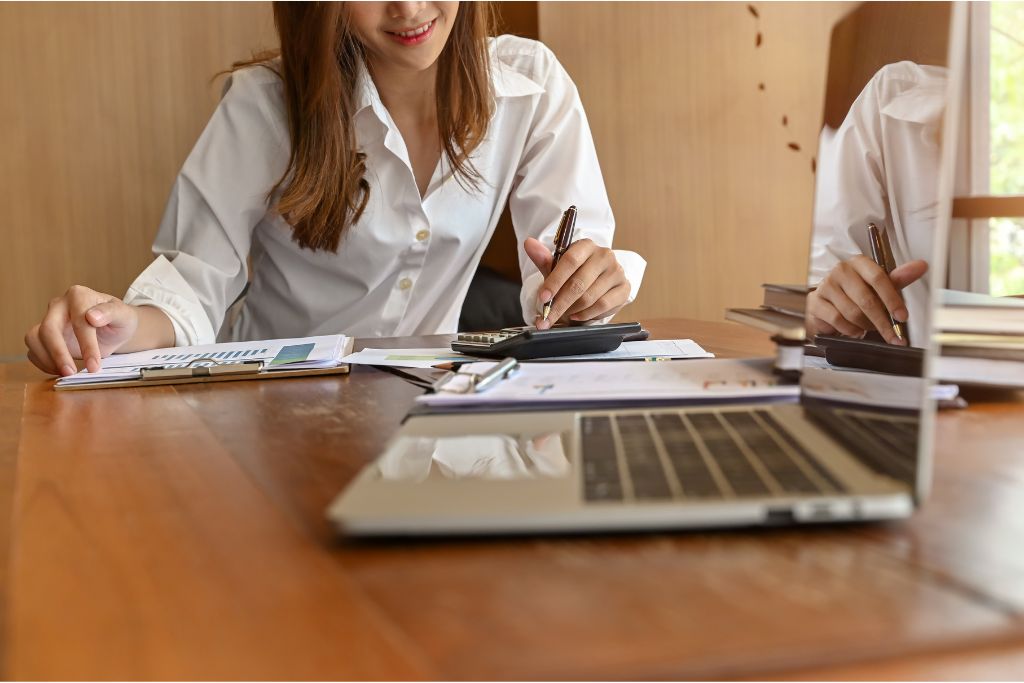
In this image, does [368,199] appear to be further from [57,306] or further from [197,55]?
[197,55]

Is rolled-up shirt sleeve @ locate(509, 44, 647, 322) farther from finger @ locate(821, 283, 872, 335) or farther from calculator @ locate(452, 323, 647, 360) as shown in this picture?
finger @ locate(821, 283, 872, 335)

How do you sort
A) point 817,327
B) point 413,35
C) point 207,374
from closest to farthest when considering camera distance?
point 817,327 → point 207,374 → point 413,35

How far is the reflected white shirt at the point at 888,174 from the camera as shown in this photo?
52 cm

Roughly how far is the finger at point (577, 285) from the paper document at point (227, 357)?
0.27 m

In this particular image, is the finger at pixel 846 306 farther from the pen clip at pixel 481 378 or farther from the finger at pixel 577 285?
the finger at pixel 577 285

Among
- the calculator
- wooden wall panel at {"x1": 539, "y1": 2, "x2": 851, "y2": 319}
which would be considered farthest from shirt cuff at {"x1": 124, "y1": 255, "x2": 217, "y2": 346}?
wooden wall panel at {"x1": 539, "y1": 2, "x2": 851, "y2": 319}

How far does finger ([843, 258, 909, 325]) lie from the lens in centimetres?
58

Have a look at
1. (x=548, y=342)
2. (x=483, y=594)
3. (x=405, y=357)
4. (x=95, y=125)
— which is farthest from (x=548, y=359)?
(x=95, y=125)

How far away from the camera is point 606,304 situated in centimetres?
125

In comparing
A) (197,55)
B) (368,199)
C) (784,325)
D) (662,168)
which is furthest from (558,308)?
(662,168)

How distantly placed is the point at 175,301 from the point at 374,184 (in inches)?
17.8

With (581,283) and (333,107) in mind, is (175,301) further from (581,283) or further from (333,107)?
(581,283)

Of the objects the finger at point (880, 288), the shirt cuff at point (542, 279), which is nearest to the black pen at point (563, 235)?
the shirt cuff at point (542, 279)

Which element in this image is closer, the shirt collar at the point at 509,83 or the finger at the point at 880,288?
the finger at the point at 880,288
